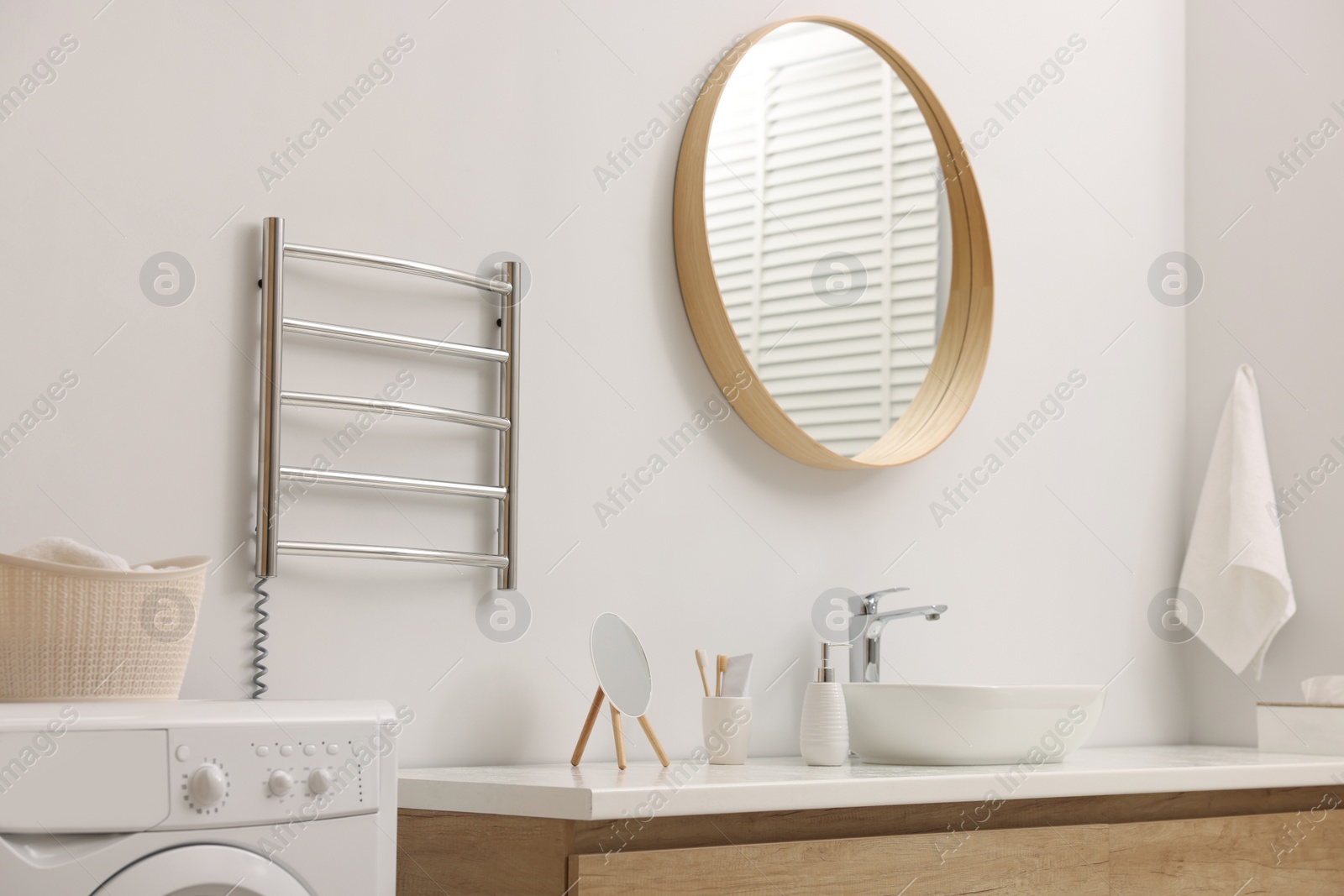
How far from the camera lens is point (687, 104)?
6.56 ft

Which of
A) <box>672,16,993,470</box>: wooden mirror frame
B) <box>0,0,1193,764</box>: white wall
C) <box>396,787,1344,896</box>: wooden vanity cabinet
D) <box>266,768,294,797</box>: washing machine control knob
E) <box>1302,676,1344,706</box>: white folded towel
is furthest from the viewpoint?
<box>1302,676,1344,706</box>: white folded towel

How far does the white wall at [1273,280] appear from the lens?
2.47 m

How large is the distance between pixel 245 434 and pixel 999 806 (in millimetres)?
1031

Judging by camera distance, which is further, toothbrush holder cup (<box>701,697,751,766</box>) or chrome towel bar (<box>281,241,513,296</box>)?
toothbrush holder cup (<box>701,697,751,766</box>)

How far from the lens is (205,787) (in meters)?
1.08

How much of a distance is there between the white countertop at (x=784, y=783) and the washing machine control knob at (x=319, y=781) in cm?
22

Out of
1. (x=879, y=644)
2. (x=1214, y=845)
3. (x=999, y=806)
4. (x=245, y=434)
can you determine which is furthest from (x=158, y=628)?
(x=1214, y=845)

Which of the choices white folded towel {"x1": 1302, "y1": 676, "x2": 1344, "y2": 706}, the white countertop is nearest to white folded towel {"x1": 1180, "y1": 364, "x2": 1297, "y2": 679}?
white folded towel {"x1": 1302, "y1": 676, "x2": 1344, "y2": 706}

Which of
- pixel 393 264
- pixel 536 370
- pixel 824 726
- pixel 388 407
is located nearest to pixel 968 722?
pixel 824 726

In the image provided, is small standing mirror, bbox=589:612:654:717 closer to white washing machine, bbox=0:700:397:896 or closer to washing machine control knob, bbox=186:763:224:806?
white washing machine, bbox=0:700:397:896

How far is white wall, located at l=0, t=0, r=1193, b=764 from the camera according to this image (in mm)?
1439

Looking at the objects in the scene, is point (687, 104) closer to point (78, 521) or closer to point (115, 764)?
point (78, 521)

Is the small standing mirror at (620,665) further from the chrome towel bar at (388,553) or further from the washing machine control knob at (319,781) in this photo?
the washing machine control knob at (319,781)

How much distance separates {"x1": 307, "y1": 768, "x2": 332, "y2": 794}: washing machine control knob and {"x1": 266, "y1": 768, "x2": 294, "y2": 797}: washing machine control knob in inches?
0.7
